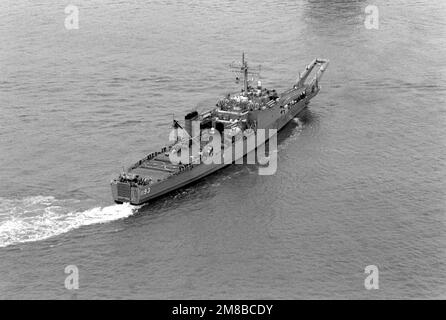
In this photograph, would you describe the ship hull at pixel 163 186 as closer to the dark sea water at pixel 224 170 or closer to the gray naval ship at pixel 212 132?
the gray naval ship at pixel 212 132

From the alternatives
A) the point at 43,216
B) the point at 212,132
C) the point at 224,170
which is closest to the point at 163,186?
the point at 224,170

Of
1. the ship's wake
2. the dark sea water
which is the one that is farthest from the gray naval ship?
the ship's wake

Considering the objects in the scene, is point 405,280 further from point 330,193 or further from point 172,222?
point 172,222

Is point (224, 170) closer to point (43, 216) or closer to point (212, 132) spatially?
point (212, 132)

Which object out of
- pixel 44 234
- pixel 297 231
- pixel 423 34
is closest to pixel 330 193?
pixel 297 231
